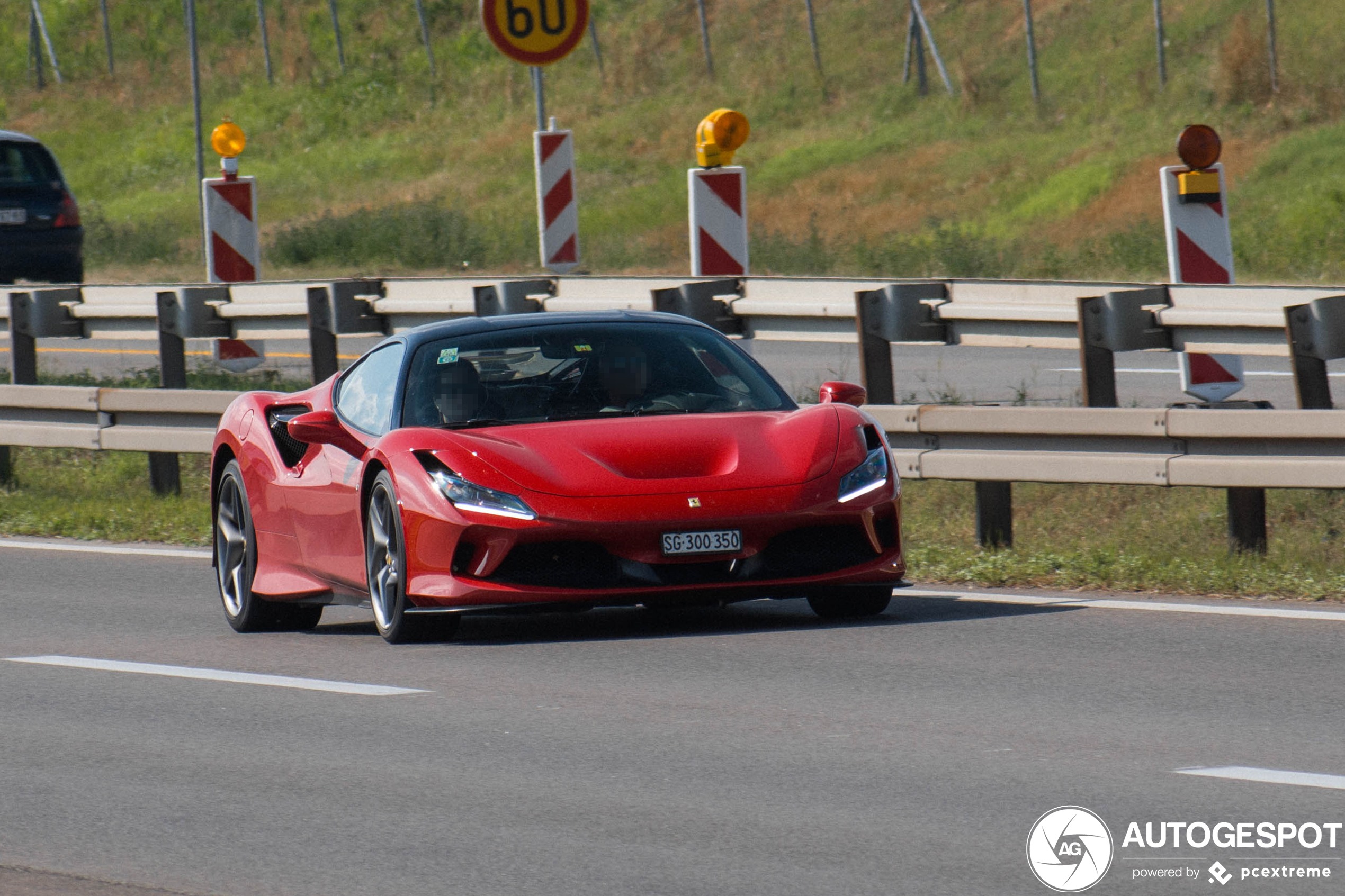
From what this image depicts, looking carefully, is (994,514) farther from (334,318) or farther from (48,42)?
(48,42)

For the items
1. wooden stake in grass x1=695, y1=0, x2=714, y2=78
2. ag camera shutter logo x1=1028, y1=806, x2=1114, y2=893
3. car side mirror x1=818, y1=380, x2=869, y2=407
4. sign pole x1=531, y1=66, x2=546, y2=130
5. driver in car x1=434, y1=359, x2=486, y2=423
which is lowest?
ag camera shutter logo x1=1028, y1=806, x2=1114, y2=893

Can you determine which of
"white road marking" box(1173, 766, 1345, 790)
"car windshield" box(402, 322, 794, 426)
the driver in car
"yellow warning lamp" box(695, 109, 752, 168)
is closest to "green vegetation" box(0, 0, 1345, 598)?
"car windshield" box(402, 322, 794, 426)

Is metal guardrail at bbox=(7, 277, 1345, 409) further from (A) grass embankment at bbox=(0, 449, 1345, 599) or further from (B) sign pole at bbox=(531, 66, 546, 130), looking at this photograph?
(B) sign pole at bbox=(531, 66, 546, 130)

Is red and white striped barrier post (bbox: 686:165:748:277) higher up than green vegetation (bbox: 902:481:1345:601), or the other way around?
red and white striped barrier post (bbox: 686:165:748:277)

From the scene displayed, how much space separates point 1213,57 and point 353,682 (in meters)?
46.1

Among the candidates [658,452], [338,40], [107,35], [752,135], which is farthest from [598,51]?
[658,452]

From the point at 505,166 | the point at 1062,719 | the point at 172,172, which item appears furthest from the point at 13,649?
the point at 172,172

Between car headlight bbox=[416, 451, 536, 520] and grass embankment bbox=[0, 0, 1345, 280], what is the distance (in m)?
20.7

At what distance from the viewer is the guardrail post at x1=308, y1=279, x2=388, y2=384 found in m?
14.4

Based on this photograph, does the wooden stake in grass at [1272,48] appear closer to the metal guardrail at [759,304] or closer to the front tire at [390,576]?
the metal guardrail at [759,304]

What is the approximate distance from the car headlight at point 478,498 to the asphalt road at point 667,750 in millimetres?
521

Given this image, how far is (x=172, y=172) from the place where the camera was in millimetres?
67875

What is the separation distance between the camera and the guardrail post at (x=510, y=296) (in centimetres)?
1375

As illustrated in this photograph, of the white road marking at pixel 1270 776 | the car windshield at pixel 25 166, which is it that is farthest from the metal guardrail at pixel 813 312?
the car windshield at pixel 25 166
